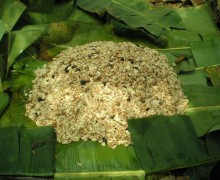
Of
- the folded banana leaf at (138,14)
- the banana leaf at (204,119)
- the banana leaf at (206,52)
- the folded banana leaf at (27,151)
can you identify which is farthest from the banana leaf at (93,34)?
the folded banana leaf at (27,151)

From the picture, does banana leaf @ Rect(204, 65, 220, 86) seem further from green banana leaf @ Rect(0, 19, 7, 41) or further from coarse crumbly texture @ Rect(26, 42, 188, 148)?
green banana leaf @ Rect(0, 19, 7, 41)

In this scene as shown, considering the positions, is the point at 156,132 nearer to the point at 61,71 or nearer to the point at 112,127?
the point at 112,127

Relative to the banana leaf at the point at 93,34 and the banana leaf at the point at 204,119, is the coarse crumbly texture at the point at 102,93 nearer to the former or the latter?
the banana leaf at the point at 204,119

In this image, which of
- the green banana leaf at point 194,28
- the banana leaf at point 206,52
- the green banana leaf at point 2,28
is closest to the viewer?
the green banana leaf at point 2,28

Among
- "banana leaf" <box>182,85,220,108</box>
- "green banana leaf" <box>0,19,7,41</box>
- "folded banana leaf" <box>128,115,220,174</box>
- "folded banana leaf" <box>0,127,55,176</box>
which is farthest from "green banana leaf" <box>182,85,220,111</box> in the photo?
"green banana leaf" <box>0,19,7,41</box>

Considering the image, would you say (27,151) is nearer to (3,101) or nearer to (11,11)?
(3,101)

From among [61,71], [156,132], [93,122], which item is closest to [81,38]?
[61,71]
